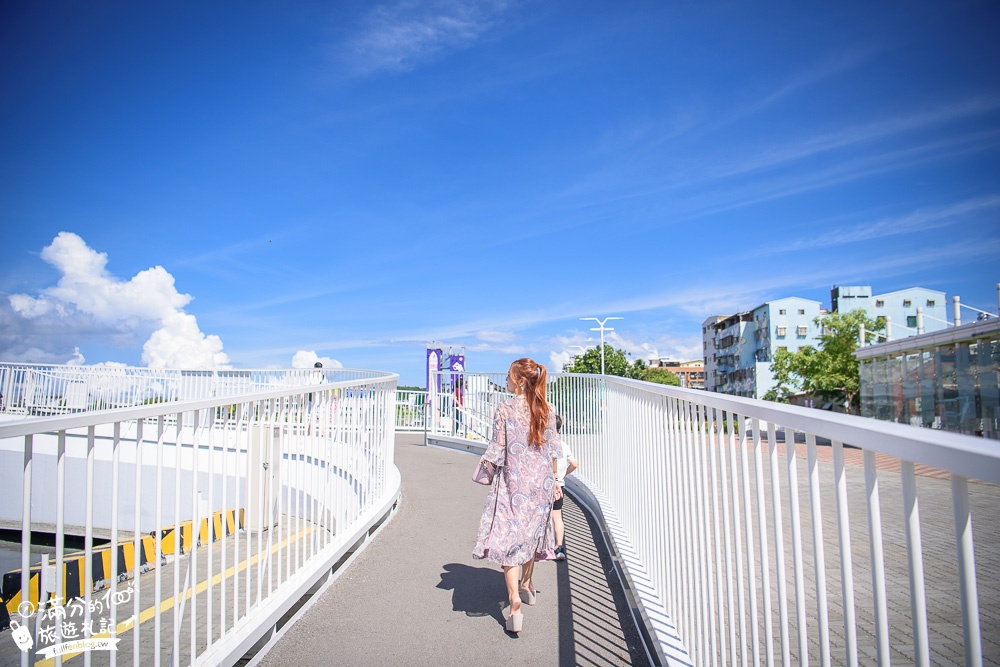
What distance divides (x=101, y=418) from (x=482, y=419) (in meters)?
11.5

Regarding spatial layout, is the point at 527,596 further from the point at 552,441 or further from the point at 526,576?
the point at 552,441

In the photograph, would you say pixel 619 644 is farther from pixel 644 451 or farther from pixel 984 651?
pixel 984 651

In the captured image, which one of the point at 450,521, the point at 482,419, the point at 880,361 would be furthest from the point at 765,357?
the point at 450,521

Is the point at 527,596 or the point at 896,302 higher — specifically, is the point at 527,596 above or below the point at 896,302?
below

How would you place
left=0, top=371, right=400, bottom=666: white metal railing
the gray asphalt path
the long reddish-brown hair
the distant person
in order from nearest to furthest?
left=0, top=371, right=400, bottom=666: white metal railing → the gray asphalt path → the long reddish-brown hair → the distant person

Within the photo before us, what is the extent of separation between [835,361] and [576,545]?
46.3 metres

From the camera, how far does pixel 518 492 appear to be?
14.2 ft

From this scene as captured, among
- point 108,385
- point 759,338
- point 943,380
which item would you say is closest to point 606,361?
point 759,338

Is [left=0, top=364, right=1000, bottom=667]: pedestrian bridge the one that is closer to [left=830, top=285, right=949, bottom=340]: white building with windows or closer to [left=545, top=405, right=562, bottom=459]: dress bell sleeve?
[left=545, top=405, right=562, bottom=459]: dress bell sleeve

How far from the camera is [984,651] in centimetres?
121

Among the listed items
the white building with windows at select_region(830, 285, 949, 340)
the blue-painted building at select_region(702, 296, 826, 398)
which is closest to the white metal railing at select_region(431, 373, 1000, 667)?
the blue-painted building at select_region(702, 296, 826, 398)

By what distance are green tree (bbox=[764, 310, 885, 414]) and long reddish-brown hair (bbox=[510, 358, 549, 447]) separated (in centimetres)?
4595

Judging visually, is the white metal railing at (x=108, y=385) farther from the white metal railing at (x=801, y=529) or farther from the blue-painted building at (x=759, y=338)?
the blue-painted building at (x=759, y=338)

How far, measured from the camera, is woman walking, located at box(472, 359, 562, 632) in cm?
426
